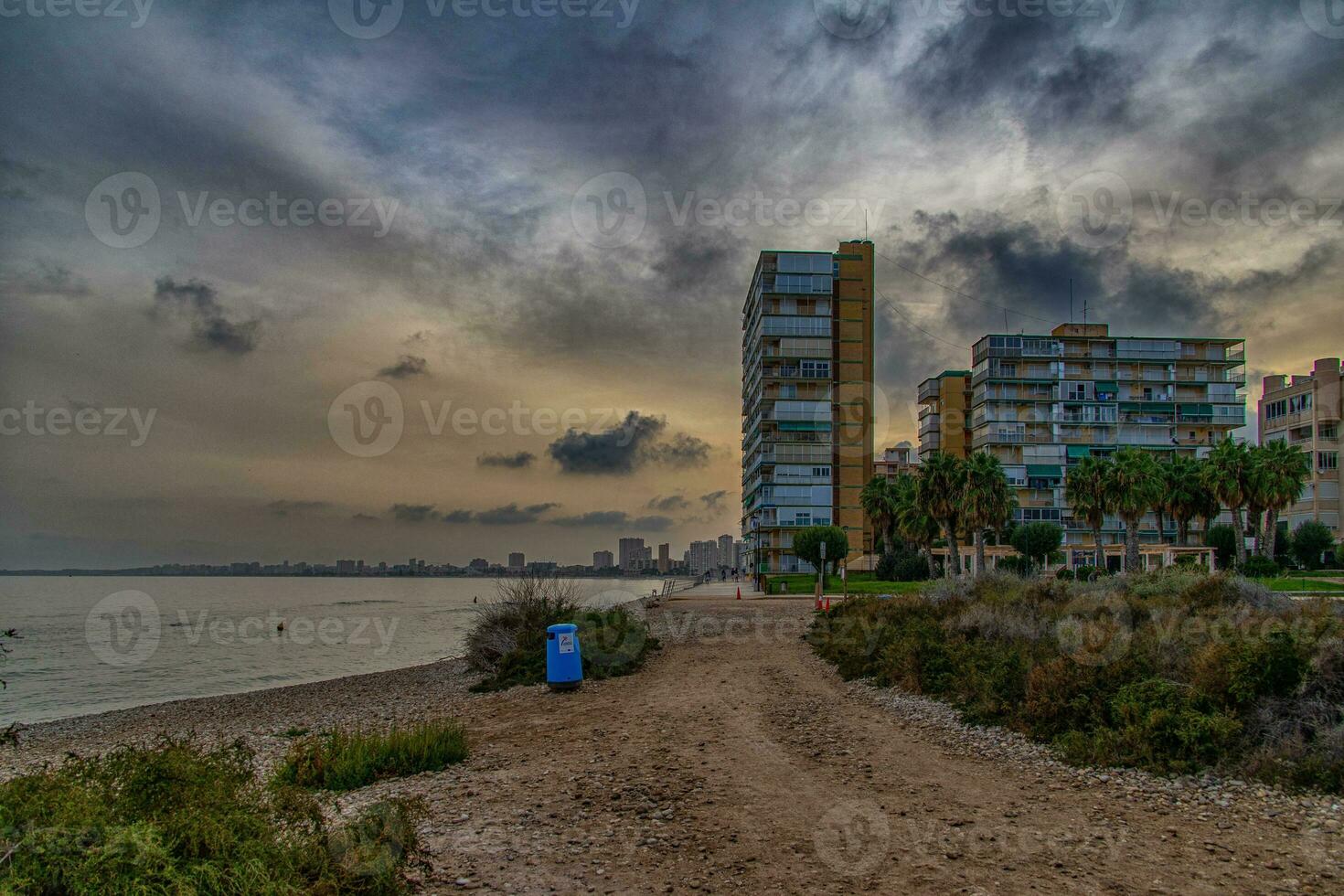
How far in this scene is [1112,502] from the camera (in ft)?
174

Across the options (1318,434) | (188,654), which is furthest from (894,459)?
(188,654)

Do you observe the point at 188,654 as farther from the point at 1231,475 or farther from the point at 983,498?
the point at 1231,475

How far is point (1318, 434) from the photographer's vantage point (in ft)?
242

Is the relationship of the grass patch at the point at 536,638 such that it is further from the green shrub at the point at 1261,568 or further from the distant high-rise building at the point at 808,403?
the distant high-rise building at the point at 808,403

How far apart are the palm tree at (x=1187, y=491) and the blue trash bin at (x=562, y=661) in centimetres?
5324

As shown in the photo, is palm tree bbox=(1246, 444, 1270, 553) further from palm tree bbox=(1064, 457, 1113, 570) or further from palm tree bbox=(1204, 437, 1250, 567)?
palm tree bbox=(1064, 457, 1113, 570)

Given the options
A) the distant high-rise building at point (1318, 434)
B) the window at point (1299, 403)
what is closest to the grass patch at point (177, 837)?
the distant high-rise building at point (1318, 434)

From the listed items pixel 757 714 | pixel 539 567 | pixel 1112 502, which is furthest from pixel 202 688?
pixel 1112 502

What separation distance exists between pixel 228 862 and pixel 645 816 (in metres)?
3.71

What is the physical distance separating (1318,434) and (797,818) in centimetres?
8644

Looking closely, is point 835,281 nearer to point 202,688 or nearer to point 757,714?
point 202,688

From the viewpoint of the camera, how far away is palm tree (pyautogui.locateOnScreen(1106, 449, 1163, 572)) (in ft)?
171

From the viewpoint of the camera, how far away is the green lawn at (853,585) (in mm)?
47725

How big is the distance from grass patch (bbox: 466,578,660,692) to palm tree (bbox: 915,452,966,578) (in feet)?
114
